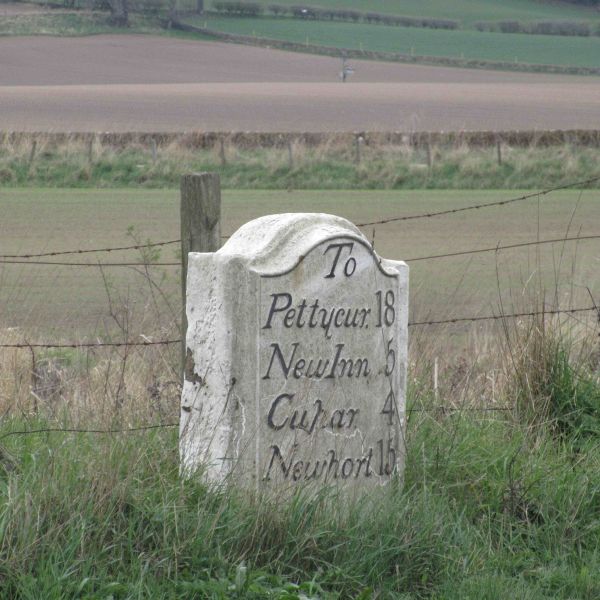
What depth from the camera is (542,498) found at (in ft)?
17.1

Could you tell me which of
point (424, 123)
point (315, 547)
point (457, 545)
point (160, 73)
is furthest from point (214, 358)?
point (160, 73)

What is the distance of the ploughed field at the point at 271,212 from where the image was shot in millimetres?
10359

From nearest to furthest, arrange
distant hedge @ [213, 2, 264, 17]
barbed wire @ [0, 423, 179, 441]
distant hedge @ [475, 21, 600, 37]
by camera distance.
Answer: barbed wire @ [0, 423, 179, 441]
distant hedge @ [475, 21, 600, 37]
distant hedge @ [213, 2, 264, 17]

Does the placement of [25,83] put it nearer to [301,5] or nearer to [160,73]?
[160,73]

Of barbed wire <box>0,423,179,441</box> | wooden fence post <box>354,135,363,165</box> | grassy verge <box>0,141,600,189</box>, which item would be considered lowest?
grassy verge <box>0,141,600,189</box>

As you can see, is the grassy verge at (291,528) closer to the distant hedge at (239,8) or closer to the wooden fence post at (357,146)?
the wooden fence post at (357,146)

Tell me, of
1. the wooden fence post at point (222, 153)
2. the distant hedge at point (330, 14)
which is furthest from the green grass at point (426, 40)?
the wooden fence post at point (222, 153)

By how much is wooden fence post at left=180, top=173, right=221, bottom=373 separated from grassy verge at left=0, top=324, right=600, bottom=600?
0.85m

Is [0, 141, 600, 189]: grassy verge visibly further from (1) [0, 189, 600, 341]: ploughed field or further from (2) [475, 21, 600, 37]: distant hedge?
(2) [475, 21, 600, 37]: distant hedge

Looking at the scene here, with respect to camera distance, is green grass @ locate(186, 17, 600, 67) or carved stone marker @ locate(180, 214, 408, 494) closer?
carved stone marker @ locate(180, 214, 408, 494)

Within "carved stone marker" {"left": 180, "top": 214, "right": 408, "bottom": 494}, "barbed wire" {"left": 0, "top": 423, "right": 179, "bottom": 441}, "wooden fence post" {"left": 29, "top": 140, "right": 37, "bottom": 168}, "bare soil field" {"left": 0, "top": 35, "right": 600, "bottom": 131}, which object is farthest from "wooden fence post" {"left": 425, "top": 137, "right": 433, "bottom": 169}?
"barbed wire" {"left": 0, "top": 423, "right": 179, "bottom": 441}

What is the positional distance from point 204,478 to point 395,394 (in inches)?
39.3

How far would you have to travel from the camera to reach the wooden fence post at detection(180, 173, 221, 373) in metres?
5.28

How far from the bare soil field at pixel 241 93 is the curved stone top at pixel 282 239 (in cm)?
3235
